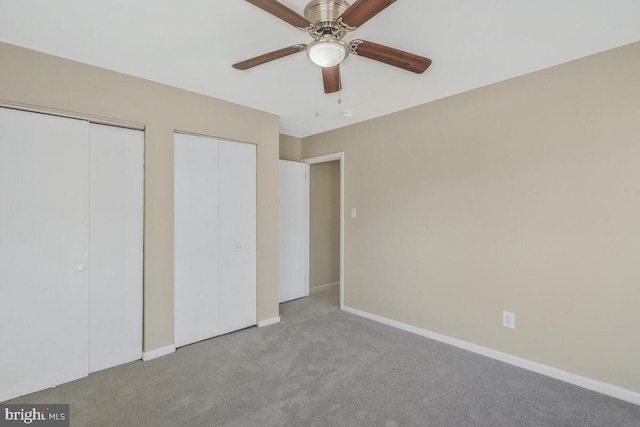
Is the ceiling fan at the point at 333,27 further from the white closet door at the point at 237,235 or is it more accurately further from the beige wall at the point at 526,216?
the white closet door at the point at 237,235

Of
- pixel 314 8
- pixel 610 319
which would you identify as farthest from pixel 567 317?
pixel 314 8

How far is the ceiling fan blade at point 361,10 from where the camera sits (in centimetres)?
124

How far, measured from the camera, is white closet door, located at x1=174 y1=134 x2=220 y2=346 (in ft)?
9.11

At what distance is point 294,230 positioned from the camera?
14.1 feet

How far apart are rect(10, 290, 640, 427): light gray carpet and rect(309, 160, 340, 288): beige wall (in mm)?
1870

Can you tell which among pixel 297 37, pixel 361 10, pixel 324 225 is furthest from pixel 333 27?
pixel 324 225

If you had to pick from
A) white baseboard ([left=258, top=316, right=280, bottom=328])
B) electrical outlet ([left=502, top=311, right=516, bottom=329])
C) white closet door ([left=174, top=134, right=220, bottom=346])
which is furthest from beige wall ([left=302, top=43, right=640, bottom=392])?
white closet door ([left=174, top=134, right=220, bottom=346])

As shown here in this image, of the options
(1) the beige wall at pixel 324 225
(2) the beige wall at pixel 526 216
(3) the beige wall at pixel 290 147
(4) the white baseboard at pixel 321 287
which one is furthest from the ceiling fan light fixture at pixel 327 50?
(4) the white baseboard at pixel 321 287

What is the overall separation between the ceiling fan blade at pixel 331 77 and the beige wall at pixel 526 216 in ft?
4.53

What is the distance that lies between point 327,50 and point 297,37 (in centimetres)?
51

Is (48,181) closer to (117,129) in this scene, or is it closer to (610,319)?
(117,129)

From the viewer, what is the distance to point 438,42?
76.9 inches

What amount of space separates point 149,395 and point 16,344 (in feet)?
3.24

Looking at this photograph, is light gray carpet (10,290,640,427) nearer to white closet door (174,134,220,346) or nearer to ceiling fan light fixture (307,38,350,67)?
white closet door (174,134,220,346)
